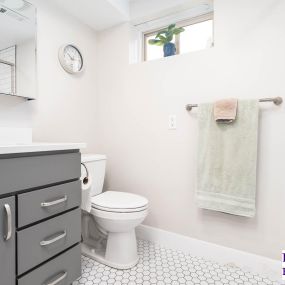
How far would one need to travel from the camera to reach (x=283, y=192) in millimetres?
1303

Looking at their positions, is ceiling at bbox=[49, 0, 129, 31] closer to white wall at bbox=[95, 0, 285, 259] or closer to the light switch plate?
white wall at bbox=[95, 0, 285, 259]

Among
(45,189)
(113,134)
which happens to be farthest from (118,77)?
(45,189)

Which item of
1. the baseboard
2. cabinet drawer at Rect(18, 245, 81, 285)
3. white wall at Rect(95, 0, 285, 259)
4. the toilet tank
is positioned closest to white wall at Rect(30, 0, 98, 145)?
white wall at Rect(95, 0, 285, 259)

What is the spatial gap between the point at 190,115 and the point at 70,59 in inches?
42.4

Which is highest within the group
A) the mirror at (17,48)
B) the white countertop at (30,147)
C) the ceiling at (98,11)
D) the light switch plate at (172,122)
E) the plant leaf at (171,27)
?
the ceiling at (98,11)

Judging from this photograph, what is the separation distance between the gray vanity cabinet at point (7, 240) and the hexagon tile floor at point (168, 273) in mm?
524

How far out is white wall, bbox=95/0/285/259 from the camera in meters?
1.33

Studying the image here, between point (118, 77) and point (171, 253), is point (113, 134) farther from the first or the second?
point (171, 253)

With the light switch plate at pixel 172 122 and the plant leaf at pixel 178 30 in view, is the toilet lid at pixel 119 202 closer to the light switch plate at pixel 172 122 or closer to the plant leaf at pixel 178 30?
the light switch plate at pixel 172 122

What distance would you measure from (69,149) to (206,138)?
90cm

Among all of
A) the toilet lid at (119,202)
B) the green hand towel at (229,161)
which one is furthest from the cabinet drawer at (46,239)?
the green hand towel at (229,161)

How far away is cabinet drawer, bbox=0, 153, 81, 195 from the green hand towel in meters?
0.86

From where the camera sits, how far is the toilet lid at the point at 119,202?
4.46 feet

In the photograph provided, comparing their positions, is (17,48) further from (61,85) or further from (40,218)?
(40,218)
